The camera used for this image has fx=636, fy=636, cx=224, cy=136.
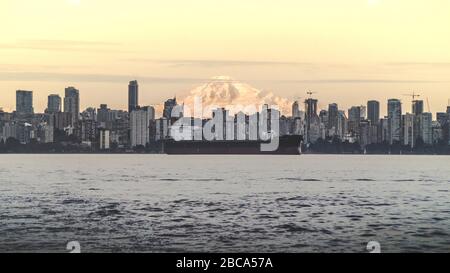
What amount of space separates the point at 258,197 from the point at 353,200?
7.89 metres

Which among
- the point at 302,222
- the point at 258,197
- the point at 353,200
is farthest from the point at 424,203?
the point at 302,222

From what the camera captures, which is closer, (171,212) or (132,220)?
(132,220)

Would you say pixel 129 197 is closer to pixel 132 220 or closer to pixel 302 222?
pixel 132 220

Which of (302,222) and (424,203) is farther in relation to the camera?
(424,203)
